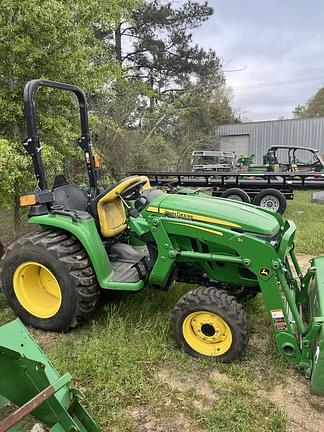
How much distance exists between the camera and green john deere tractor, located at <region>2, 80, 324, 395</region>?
266cm

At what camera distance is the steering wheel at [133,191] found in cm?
332

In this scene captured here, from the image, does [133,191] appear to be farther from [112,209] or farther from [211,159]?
[211,159]

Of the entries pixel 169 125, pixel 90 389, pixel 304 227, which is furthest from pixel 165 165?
pixel 90 389

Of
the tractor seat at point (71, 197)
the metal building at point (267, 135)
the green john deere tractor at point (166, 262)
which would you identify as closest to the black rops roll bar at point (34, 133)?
the green john deere tractor at point (166, 262)

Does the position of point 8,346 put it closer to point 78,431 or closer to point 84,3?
point 78,431

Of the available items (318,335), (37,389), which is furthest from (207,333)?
(37,389)

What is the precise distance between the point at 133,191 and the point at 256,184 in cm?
651

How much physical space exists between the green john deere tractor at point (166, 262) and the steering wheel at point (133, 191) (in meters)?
0.01

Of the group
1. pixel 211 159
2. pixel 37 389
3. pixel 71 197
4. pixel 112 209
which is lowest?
pixel 211 159

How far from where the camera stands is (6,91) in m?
5.26

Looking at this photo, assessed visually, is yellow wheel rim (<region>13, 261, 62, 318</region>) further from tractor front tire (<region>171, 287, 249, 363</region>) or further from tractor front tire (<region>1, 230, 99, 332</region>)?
tractor front tire (<region>171, 287, 249, 363</region>)

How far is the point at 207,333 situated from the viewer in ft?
9.17

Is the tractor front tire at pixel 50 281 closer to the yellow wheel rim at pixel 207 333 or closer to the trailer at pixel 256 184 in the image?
the yellow wheel rim at pixel 207 333

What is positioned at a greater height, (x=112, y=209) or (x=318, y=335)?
(x=112, y=209)
